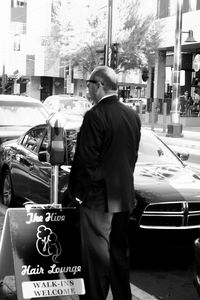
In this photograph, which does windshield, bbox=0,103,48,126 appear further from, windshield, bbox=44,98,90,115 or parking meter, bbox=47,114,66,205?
windshield, bbox=44,98,90,115

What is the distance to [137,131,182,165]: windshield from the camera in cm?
678

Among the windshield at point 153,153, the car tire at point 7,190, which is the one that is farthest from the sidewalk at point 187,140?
the windshield at point 153,153

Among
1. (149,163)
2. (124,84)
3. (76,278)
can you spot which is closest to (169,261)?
(149,163)

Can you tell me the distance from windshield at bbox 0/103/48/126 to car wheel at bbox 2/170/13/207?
2.31 metres

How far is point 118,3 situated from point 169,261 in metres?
38.7

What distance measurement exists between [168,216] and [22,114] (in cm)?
607

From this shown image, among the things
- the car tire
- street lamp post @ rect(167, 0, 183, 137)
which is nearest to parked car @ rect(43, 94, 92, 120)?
street lamp post @ rect(167, 0, 183, 137)

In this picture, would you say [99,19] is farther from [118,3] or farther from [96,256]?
[96,256]

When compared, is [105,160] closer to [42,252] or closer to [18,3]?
[42,252]

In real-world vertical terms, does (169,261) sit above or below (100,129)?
below

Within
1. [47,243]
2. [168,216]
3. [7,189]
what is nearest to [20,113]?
[7,189]

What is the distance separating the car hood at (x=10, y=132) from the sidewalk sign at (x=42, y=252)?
5.53m

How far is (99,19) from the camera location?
44.2 metres

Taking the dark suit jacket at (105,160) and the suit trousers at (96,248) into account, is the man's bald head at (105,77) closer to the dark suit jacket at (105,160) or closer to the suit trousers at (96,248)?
the dark suit jacket at (105,160)
